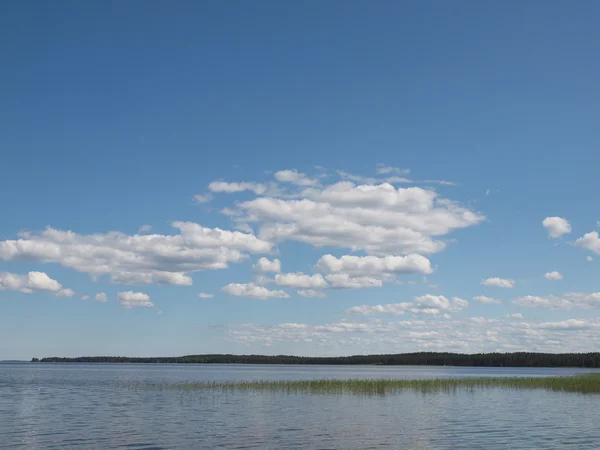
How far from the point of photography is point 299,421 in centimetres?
3647

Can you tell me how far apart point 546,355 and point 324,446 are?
18727cm

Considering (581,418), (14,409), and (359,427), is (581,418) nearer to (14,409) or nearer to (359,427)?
(359,427)

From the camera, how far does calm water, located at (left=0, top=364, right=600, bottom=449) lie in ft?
94.7

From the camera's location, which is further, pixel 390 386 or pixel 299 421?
pixel 390 386

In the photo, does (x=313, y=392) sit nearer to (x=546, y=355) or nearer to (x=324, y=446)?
(x=324, y=446)

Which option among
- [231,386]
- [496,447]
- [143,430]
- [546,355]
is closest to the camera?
[496,447]

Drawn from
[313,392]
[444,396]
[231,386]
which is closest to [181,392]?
[231,386]

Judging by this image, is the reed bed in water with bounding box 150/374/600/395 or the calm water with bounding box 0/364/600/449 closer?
the calm water with bounding box 0/364/600/449

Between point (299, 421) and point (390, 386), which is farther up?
point (390, 386)

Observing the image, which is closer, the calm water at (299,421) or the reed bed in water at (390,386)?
the calm water at (299,421)

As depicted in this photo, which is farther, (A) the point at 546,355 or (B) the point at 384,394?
(A) the point at 546,355

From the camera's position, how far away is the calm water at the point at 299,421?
28.9m

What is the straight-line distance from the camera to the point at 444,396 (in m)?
54.9

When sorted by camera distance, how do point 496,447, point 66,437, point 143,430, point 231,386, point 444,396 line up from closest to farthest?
point 496,447
point 66,437
point 143,430
point 444,396
point 231,386
